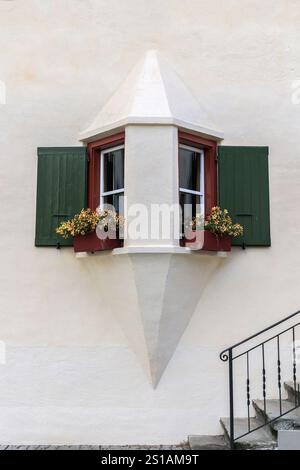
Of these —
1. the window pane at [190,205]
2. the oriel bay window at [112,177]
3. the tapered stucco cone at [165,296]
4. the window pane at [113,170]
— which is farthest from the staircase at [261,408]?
the window pane at [113,170]

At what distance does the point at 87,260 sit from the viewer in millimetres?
6496

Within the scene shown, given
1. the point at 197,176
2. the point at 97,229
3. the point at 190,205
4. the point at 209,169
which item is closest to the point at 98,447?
the point at 97,229

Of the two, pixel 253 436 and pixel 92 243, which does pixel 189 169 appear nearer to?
pixel 92 243

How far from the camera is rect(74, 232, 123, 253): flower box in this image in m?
6.08

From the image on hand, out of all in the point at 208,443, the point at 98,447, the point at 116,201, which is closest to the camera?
the point at 208,443

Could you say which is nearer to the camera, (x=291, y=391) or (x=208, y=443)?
(x=208, y=443)

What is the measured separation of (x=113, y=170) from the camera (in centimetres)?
668

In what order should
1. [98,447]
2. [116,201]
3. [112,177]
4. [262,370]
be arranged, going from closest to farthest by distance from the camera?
[98,447] < [262,370] < [116,201] < [112,177]

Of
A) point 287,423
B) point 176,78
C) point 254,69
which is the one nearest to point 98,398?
point 287,423

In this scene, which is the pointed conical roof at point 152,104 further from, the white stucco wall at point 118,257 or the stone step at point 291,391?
the stone step at point 291,391

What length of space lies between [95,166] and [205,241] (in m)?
1.80

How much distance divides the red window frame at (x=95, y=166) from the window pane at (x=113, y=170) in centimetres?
10

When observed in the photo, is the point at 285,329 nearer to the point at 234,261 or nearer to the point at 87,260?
the point at 234,261
